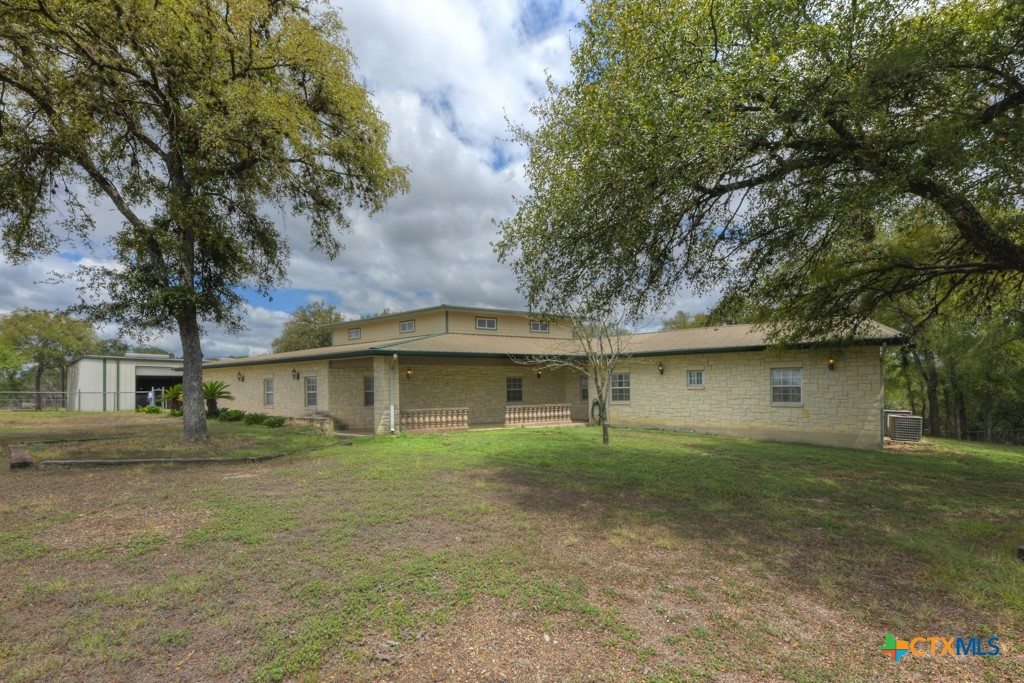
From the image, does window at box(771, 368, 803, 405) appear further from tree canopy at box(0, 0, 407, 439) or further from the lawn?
tree canopy at box(0, 0, 407, 439)

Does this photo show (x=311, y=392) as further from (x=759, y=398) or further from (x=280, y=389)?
(x=759, y=398)

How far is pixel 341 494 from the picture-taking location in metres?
7.68

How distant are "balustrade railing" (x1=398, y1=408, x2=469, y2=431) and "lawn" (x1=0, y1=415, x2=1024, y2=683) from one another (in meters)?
7.77

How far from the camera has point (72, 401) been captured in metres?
32.4

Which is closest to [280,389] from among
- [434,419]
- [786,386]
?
[434,419]

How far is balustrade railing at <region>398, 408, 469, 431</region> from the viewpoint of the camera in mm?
16594

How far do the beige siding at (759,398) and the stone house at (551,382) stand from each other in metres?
0.03

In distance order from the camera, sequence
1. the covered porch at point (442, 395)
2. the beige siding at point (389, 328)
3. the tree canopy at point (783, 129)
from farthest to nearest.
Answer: the beige siding at point (389, 328) → the covered porch at point (442, 395) → the tree canopy at point (783, 129)

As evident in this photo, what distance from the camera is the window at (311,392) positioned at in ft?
64.9

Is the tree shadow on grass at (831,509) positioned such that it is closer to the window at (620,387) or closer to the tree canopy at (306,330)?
the window at (620,387)

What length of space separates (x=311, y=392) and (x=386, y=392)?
217 inches

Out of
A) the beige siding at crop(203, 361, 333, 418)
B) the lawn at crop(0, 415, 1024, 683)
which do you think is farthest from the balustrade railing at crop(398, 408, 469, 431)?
the lawn at crop(0, 415, 1024, 683)

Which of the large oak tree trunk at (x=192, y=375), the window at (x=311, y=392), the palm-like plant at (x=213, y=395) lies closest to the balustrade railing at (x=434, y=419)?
the window at (x=311, y=392)

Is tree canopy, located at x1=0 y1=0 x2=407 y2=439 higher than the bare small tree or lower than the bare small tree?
higher
